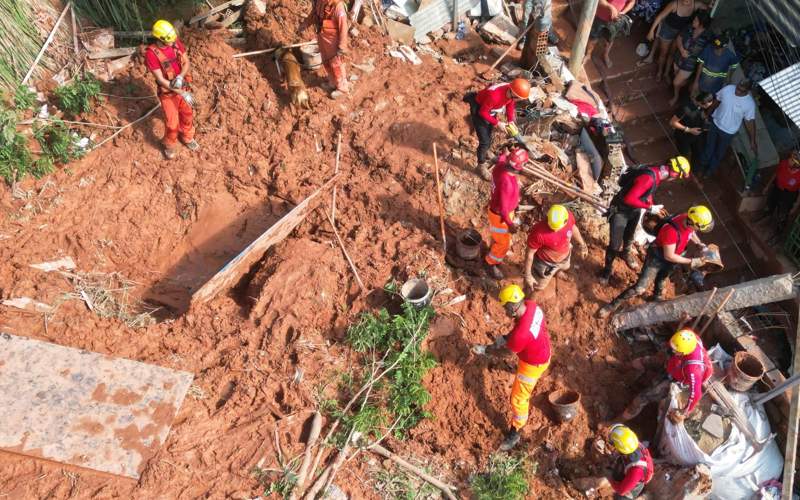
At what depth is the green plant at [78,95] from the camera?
864cm

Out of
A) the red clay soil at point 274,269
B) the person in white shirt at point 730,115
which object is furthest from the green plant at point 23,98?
the person in white shirt at point 730,115

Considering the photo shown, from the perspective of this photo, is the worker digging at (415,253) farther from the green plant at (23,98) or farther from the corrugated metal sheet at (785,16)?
the corrugated metal sheet at (785,16)

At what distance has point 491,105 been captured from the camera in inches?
310

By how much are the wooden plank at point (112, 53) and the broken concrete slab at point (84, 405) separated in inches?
179

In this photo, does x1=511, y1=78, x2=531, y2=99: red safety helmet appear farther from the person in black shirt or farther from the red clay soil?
the person in black shirt

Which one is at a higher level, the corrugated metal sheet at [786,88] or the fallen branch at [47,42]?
the fallen branch at [47,42]

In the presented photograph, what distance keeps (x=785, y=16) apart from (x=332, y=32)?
255 inches

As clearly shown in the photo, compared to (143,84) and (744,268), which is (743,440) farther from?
(143,84)

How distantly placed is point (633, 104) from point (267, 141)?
250 inches

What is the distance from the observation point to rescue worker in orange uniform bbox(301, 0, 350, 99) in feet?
27.2

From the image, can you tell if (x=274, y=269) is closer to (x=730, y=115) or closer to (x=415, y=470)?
(x=415, y=470)

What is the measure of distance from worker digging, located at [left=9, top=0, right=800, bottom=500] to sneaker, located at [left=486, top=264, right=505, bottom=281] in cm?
10

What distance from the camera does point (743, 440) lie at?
6.74 meters

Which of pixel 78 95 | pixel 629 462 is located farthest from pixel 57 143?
pixel 629 462
